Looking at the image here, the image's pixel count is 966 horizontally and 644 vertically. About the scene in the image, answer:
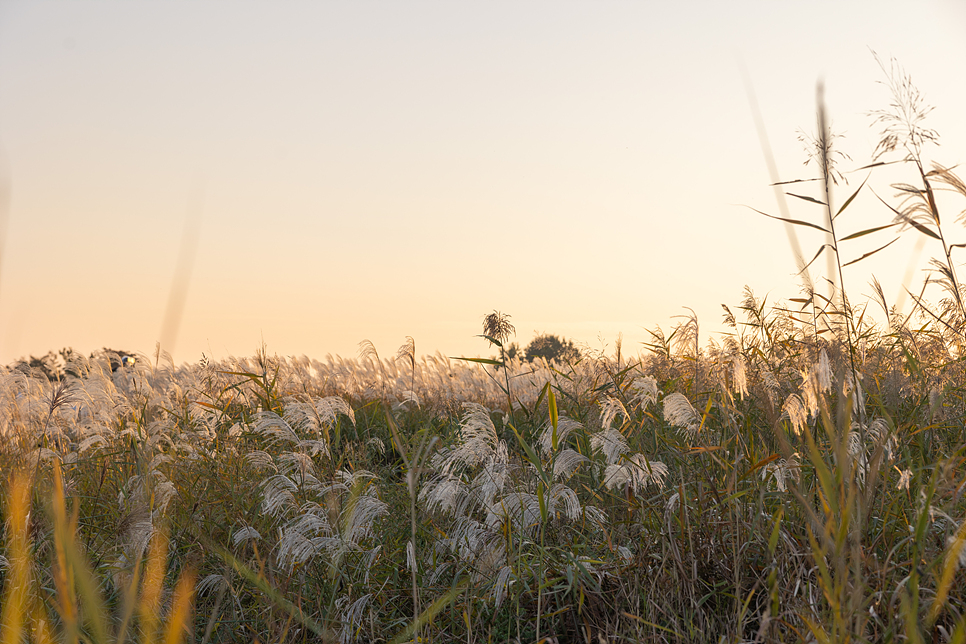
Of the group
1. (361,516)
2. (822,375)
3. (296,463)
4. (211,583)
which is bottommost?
(211,583)

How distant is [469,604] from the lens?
2758mm

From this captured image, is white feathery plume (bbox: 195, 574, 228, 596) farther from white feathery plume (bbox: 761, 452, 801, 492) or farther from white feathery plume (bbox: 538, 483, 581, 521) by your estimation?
white feathery plume (bbox: 761, 452, 801, 492)

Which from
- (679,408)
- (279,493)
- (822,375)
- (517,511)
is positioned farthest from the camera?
(279,493)

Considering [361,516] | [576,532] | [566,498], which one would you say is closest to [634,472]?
Result: [566,498]

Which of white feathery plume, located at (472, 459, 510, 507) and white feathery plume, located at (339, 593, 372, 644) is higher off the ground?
white feathery plume, located at (472, 459, 510, 507)

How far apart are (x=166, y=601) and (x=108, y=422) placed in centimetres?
253

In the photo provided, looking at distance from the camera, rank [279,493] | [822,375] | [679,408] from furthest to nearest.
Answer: [279,493] < [679,408] < [822,375]

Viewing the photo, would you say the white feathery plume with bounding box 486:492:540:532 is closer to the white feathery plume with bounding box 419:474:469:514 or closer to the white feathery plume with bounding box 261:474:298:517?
Answer: the white feathery plume with bounding box 419:474:469:514

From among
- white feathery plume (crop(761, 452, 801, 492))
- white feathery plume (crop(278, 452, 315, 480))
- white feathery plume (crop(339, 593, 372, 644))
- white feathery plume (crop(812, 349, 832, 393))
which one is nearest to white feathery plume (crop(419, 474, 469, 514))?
white feathery plume (crop(339, 593, 372, 644))

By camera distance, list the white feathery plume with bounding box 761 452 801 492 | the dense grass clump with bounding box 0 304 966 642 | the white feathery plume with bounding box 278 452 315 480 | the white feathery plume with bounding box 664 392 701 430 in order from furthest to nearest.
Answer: the white feathery plume with bounding box 278 452 315 480 < the white feathery plume with bounding box 664 392 701 430 < the white feathery plume with bounding box 761 452 801 492 < the dense grass clump with bounding box 0 304 966 642

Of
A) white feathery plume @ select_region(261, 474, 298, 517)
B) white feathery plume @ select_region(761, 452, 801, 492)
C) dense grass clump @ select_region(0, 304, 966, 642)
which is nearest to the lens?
dense grass clump @ select_region(0, 304, 966, 642)

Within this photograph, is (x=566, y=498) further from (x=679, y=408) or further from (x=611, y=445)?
(x=679, y=408)

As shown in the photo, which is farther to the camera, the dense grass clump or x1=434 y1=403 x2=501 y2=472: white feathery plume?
x1=434 y1=403 x2=501 y2=472: white feathery plume

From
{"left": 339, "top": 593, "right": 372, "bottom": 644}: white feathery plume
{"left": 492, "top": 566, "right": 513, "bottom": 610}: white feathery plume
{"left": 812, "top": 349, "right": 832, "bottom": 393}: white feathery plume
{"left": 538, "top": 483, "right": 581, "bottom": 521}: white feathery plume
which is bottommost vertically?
{"left": 339, "top": 593, "right": 372, "bottom": 644}: white feathery plume
